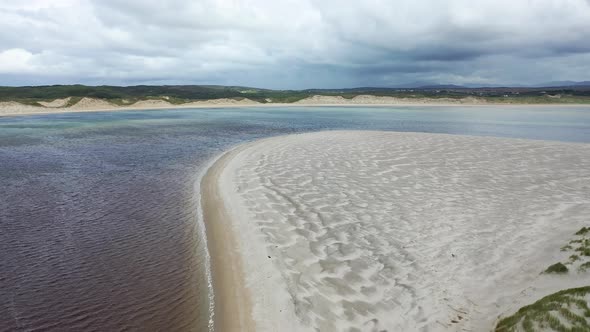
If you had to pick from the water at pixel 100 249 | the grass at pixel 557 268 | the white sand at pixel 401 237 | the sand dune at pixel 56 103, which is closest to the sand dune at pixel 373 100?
the sand dune at pixel 56 103

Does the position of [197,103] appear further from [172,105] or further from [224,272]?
[224,272]

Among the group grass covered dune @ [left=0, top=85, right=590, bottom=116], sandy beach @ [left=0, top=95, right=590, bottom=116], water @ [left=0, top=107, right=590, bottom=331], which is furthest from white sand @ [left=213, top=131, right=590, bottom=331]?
grass covered dune @ [left=0, top=85, right=590, bottom=116]

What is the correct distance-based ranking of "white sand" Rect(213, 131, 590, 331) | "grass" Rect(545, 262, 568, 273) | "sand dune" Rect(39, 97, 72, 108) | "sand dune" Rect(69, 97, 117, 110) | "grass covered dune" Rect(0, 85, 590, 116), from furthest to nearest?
"sand dune" Rect(69, 97, 117, 110)
"sand dune" Rect(39, 97, 72, 108)
"grass covered dune" Rect(0, 85, 590, 116)
"grass" Rect(545, 262, 568, 273)
"white sand" Rect(213, 131, 590, 331)

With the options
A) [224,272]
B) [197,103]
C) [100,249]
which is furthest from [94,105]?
[224,272]

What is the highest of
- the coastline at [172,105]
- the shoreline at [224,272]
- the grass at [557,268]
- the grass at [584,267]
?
the coastline at [172,105]

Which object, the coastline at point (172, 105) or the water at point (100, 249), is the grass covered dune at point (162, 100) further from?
the water at point (100, 249)

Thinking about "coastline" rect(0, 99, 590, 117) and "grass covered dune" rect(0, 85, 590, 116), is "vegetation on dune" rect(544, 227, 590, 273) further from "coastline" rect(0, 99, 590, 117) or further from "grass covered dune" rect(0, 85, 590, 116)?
"grass covered dune" rect(0, 85, 590, 116)
